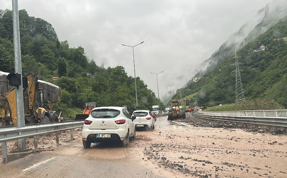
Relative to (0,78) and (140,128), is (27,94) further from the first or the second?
(140,128)

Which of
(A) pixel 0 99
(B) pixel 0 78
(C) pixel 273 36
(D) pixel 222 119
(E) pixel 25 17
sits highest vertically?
A: (E) pixel 25 17

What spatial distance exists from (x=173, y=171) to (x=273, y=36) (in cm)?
8407

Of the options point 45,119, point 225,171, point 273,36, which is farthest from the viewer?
point 273,36

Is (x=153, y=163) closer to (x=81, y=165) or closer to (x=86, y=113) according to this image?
(x=81, y=165)

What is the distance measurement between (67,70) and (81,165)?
9955 cm

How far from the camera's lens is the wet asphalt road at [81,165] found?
590cm

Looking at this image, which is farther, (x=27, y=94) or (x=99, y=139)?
(x=27, y=94)

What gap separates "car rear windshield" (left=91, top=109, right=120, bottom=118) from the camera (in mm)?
9844

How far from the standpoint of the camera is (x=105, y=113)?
32.6 ft

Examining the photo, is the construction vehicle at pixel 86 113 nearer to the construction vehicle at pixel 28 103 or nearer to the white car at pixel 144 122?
the white car at pixel 144 122

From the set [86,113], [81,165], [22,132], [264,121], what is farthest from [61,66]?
[81,165]

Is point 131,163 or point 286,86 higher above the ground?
Answer: point 286,86

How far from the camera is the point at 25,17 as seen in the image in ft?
407

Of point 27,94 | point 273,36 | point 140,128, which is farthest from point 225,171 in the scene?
point 273,36
